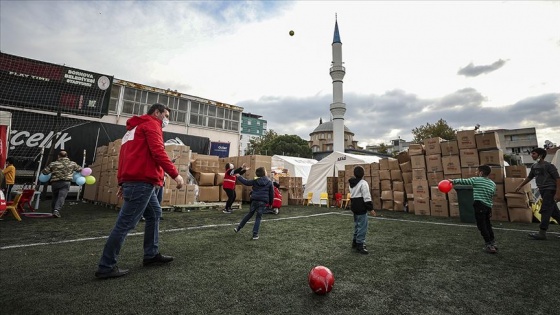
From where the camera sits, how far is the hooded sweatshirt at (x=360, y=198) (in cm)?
473

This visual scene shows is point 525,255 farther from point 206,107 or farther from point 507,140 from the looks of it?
point 507,140

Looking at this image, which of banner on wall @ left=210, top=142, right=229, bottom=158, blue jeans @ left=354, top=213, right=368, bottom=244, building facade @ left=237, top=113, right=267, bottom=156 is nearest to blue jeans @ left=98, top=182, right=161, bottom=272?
blue jeans @ left=354, top=213, right=368, bottom=244

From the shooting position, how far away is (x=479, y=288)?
9.58ft

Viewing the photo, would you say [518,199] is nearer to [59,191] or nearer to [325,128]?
[59,191]

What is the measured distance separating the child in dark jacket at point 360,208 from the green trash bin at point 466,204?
559cm

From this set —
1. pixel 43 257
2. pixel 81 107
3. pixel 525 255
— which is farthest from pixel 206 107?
pixel 525 255

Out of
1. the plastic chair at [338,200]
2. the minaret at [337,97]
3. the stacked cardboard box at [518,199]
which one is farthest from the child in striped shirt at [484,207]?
the minaret at [337,97]

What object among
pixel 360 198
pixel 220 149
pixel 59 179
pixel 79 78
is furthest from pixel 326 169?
pixel 79 78

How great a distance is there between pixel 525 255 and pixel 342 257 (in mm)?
3179

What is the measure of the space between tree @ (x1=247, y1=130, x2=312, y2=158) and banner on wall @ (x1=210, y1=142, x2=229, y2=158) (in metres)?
22.3

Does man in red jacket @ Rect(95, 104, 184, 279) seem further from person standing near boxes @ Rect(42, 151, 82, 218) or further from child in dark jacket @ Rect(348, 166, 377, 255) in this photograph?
person standing near boxes @ Rect(42, 151, 82, 218)

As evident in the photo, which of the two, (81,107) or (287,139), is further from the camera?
(287,139)

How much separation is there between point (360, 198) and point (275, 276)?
7.86 ft

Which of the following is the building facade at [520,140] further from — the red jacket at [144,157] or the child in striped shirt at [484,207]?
the red jacket at [144,157]
